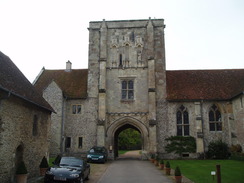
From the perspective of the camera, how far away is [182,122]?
29031 millimetres

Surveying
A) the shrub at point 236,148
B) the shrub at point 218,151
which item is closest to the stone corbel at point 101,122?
the shrub at point 218,151

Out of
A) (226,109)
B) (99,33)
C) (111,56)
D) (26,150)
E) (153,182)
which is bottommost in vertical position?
(153,182)

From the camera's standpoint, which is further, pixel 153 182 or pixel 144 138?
pixel 144 138

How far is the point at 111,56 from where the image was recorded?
31.2m

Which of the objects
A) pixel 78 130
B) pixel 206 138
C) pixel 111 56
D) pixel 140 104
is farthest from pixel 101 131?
pixel 206 138

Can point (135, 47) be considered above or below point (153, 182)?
above

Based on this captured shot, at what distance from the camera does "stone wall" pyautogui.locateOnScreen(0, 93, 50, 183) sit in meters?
13.2

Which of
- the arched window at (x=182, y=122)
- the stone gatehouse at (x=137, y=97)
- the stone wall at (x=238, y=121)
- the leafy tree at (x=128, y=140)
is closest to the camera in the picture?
the stone wall at (x=238, y=121)

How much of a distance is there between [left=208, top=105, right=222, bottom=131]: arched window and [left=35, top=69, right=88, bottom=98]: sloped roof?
566 inches

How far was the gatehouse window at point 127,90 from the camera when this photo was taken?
30319mm

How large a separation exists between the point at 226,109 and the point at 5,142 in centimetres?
2323

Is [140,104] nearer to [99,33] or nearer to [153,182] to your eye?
[99,33]

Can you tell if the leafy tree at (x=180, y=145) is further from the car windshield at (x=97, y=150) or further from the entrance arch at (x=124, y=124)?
the car windshield at (x=97, y=150)

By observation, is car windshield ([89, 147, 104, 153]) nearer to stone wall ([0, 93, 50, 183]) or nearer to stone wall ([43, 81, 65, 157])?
stone wall ([43, 81, 65, 157])
